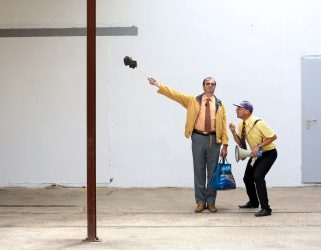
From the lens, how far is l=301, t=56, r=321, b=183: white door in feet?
41.1

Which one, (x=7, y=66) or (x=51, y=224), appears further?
(x=7, y=66)

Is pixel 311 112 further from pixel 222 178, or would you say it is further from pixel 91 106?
pixel 91 106

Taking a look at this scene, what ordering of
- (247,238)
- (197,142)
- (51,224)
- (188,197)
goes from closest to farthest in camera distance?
1. (247,238)
2. (51,224)
3. (197,142)
4. (188,197)

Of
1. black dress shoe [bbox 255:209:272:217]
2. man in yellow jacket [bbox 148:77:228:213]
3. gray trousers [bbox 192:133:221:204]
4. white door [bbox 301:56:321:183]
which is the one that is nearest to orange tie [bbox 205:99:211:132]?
man in yellow jacket [bbox 148:77:228:213]

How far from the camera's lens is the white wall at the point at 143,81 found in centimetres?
1259

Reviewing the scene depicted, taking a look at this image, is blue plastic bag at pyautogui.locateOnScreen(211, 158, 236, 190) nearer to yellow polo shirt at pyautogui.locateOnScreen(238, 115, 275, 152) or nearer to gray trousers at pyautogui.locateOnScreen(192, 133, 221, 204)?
gray trousers at pyautogui.locateOnScreen(192, 133, 221, 204)

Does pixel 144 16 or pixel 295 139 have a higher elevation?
pixel 144 16

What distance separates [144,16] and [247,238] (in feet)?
A: 19.0

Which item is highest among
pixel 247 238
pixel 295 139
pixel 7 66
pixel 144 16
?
pixel 144 16

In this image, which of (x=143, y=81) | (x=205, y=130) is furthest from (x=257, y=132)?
(x=143, y=81)

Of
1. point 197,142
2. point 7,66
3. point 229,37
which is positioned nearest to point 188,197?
point 197,142

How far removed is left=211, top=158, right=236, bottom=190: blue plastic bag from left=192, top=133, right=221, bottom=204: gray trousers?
0.13 m

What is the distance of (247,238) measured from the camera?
8070 mm

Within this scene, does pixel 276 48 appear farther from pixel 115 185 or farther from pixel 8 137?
pixel 8 137
